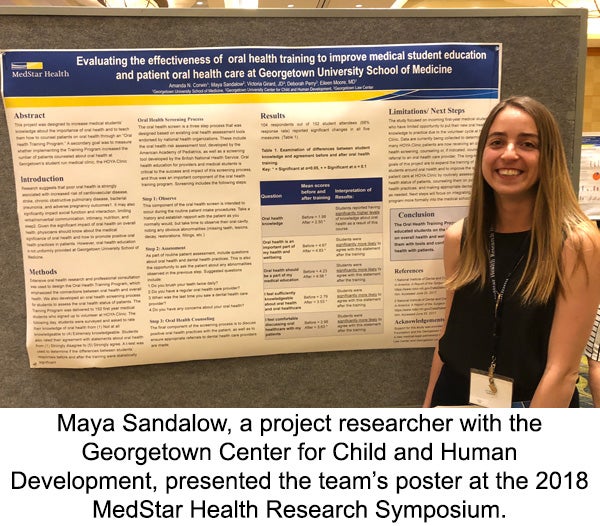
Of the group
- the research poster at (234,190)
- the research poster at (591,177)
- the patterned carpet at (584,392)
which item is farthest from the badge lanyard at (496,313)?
the research poster at (591,177)

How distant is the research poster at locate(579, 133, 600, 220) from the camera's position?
243 cm

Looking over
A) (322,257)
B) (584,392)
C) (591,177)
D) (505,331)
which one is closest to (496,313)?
(505,331)

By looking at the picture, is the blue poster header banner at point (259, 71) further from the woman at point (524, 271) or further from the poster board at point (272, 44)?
the woman at point (524, 271)

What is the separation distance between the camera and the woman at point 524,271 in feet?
2.89

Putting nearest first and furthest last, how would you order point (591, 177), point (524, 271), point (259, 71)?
point (524, 271) → point (259, 71) → point (591, 177)

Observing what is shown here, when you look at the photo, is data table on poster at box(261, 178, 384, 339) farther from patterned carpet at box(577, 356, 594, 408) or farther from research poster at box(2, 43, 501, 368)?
patterned carpet at box(577, 356, 594, 408)

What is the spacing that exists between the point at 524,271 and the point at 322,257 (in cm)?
40

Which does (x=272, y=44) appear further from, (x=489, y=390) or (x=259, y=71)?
(x=489, y=390)

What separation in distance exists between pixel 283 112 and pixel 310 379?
23.1 inches

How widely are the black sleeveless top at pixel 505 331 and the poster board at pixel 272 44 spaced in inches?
6.7

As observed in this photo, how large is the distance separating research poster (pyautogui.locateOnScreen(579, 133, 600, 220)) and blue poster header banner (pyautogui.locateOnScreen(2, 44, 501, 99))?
1673 millimetres

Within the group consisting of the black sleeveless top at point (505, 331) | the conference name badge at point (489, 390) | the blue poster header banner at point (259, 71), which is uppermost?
the blue poster header banner at point (259, 71)

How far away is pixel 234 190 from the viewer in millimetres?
1063
